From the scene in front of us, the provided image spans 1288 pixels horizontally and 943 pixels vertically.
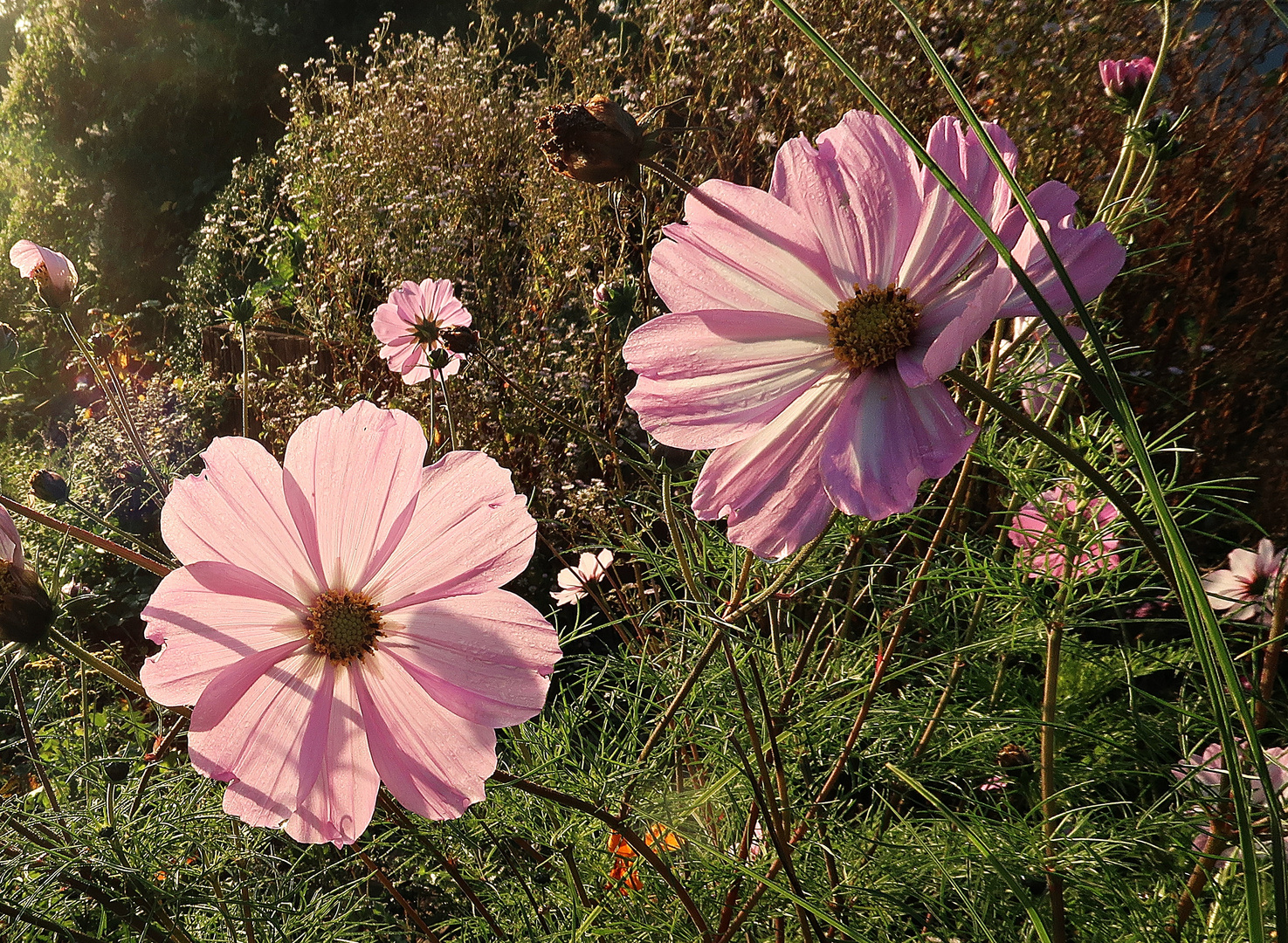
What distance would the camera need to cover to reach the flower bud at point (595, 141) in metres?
0.37

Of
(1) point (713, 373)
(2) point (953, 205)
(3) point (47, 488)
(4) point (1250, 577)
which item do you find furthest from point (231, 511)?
(4) point (1250, 577)

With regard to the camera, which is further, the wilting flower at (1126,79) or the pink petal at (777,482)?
the wilting flower at (1126,79)

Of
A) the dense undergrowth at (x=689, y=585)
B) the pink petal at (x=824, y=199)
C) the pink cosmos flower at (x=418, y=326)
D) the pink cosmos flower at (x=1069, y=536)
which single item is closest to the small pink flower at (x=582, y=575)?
the dense undergrowth at (x=689, y=585)

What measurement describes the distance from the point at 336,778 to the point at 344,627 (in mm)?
70

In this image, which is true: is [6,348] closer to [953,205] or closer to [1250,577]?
[953,205]

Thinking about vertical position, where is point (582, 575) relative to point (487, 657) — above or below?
below

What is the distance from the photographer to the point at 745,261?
1.33 feet

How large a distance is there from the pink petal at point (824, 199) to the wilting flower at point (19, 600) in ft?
1.29

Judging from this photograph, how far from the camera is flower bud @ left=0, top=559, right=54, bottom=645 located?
44 centimetres

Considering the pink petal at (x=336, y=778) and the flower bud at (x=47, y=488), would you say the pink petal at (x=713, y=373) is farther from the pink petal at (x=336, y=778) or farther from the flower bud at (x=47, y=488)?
the flower bud at (x=47, y=488)

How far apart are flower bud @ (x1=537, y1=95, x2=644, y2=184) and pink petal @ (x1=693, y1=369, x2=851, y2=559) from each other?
4.8 inches

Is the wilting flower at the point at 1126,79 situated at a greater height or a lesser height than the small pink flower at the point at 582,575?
greater

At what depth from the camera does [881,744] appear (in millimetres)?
828

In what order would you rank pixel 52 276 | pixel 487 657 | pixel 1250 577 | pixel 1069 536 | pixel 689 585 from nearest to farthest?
pixel 487 657, pixel 689 585, pixel 1069 536, pixel 52 276, pixel 1250 577
